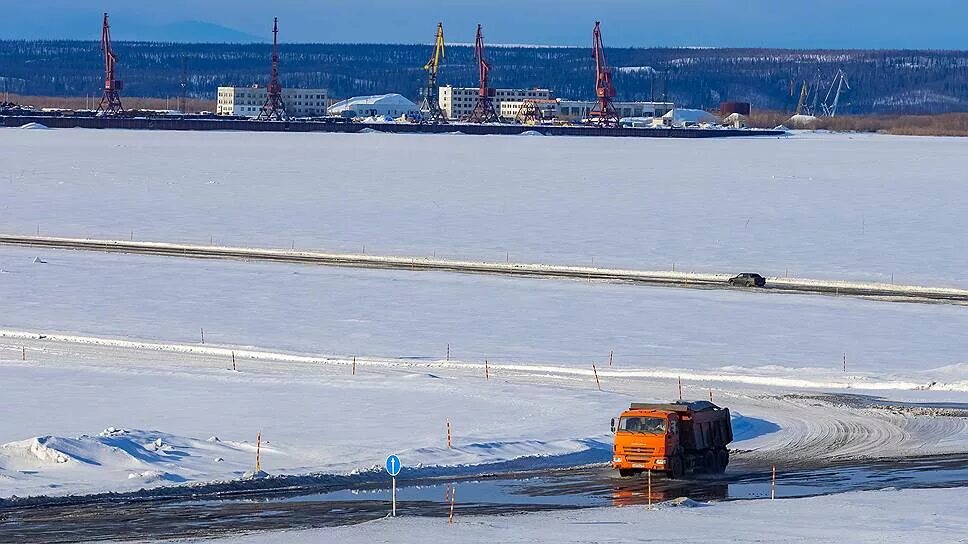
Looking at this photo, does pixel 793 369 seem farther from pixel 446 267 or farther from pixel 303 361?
pixel 446 267

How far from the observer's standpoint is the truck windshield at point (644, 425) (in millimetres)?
33594

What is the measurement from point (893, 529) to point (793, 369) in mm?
23913

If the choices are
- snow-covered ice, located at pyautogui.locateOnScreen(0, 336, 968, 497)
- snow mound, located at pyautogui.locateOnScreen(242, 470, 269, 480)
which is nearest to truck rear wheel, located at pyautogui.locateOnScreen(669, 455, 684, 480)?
snow-covered ice, located at pyautogui.locateOnScreen(0, 336, 968, 497)

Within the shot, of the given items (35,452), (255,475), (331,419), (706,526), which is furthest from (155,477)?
(706,526)

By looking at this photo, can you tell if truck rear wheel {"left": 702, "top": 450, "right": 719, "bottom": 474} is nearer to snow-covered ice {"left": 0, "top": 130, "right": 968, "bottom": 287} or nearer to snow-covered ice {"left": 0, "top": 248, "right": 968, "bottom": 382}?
snow-covered ice {"left": 0, "top": 248, "right": 968, "bottom": 382}

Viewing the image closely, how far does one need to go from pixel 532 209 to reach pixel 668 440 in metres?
80.2

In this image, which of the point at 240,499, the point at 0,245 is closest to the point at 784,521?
the point at 240,499

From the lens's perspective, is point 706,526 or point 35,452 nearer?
point 706,526

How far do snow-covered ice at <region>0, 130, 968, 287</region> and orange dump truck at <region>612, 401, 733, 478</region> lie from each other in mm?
45113

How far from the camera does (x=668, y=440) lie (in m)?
33.6

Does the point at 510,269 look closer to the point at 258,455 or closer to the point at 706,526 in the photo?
the point at 258,455

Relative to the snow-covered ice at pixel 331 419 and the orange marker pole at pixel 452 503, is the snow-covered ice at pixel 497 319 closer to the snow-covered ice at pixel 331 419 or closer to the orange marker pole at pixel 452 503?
the snow-covered ice at pixel 331 419

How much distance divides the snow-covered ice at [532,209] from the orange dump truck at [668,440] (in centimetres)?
4511

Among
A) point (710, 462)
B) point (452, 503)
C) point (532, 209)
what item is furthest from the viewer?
point (532, 209)
